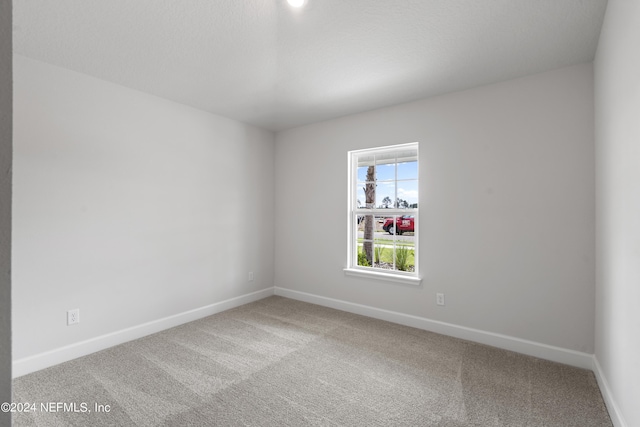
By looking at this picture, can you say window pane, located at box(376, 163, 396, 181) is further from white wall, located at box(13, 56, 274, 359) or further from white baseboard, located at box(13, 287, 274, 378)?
white baseboard, located at box(13, 287, 274, 378)

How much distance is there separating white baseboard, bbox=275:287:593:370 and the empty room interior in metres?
0.02

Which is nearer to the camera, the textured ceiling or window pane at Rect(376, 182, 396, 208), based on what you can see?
the textured ceiling

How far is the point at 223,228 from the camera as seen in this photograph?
3.98 m

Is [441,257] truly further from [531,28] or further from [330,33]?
[330,33]

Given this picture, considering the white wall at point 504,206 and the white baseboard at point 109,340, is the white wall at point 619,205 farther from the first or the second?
the white baseboard at point 109,340

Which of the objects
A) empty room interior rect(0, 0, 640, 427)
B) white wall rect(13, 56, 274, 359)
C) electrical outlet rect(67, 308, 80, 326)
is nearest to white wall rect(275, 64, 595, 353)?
empty room interior rect(0, 0, 640, 427)

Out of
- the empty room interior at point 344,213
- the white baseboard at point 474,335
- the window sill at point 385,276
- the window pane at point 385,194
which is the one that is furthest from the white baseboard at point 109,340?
the window pane at point 385,194

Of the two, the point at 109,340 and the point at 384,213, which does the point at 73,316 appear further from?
the point at 384,213

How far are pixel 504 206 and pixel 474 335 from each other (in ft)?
4.17

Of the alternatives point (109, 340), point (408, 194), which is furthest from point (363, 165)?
point (109, 340)

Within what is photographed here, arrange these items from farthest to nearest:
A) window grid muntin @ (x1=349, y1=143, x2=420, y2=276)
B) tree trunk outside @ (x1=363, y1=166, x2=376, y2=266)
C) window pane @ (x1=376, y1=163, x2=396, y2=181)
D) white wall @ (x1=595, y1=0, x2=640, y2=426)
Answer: tree trunk outside @ (x1=363, y1=166, x2=376, y2=266) → window pane @ (x1=376, y1=163, x2=396, y2=181) → window grid muntin @ (x1=349, y1=143, x2=420, y2=276) → white wall @ (x1=595, y1=0, x2=640, y2=426)

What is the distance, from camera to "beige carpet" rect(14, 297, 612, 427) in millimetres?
1908

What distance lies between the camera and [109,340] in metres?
2.88

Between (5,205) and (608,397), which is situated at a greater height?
(5,205)
